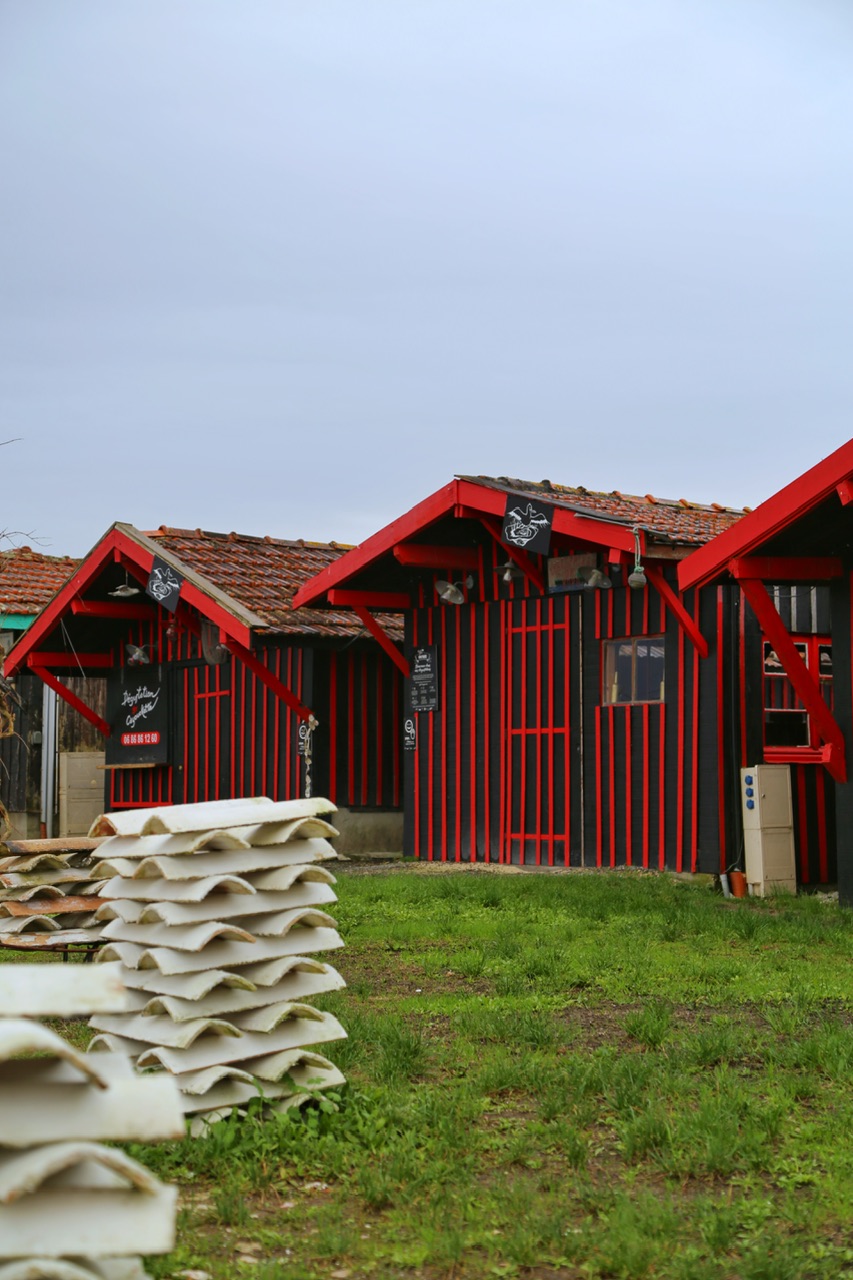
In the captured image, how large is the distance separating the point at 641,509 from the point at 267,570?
564 cm

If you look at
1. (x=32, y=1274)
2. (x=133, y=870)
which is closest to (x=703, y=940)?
(x=133, y=870)

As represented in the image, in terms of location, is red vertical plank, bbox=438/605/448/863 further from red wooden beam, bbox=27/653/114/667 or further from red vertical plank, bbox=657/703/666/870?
red wooden beam, bbox=27/653/114/667

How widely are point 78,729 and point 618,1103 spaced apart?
18556mm

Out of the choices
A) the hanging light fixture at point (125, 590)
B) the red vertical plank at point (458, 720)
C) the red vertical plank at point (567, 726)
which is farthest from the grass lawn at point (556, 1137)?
the hanging light fixture at point (125, 590)

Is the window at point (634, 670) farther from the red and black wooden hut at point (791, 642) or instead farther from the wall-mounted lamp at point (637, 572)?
the wall-mounted lamp at point (637, 572)

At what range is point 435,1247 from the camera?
4.06m

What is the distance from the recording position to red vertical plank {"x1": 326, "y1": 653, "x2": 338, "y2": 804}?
58.7ft

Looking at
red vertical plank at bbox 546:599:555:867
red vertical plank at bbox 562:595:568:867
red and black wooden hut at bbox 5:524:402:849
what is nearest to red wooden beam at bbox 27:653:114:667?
red and black wooden hut at bbox 5:524:402:849

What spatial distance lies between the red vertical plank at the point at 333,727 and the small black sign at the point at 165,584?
2022 mm

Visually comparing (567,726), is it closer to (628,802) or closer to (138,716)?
(628,802)

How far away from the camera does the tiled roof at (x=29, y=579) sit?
74.9ft

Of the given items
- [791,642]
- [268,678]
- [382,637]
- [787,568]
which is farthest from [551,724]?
[268,678]

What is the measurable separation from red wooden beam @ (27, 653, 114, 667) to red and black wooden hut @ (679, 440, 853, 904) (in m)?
10.2

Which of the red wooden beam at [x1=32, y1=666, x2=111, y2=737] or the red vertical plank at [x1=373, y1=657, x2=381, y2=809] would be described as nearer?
the red vertical plank at [x1=373, y1=657, x2=381, y2=809]
